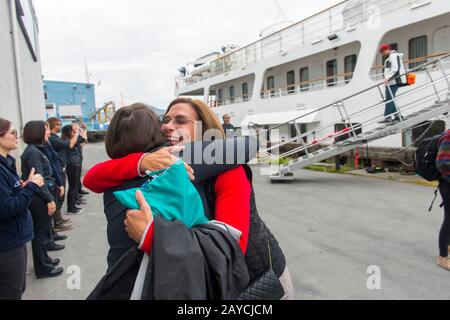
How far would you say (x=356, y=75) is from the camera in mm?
Answer: 12805

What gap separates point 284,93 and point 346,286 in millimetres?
15499

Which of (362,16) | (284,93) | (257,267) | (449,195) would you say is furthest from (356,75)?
(257,267)

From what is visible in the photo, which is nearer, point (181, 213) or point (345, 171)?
point (181, 213)

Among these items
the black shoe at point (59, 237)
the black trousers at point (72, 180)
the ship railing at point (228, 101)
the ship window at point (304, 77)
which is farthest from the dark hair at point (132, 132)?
the ship railing at point (228, 101)

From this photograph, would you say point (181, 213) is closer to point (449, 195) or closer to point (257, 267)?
point (257, 267)

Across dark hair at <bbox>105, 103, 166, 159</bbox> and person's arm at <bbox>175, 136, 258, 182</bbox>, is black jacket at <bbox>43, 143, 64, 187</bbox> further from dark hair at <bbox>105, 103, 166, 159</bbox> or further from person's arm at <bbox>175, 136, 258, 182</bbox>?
person's arm at <bbox>175, 136, 258, 182</bbox>

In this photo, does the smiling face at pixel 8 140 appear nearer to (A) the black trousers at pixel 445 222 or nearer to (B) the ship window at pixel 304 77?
(A) the black trousers at pixel 445 222

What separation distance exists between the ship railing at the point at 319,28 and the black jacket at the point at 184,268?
12995 mm

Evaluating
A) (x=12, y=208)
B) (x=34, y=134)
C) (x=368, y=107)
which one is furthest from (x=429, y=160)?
(x=368, y=107)

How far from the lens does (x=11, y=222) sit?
257cm

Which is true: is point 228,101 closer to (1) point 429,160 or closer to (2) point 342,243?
(2) point 342,243

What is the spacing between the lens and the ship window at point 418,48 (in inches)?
467

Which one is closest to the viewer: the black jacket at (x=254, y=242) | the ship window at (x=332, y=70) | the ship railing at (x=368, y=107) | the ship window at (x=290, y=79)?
the black jacket at (x=254, y=242)

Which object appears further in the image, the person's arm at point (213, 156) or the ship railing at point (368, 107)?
the ship railing at point (368, 107)
